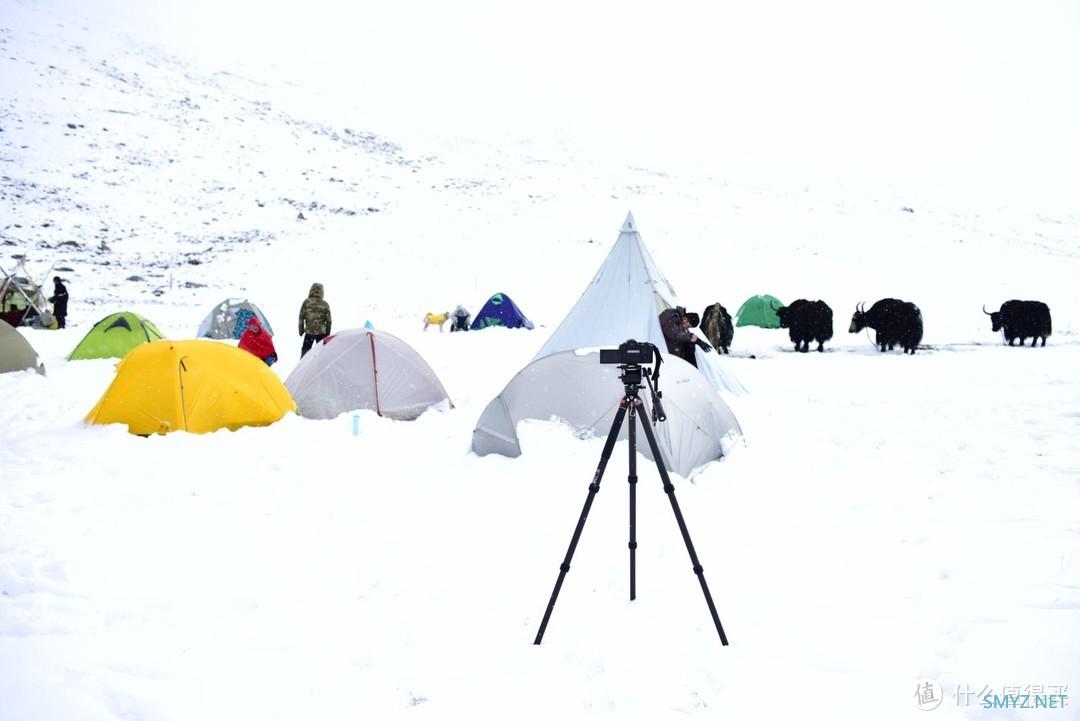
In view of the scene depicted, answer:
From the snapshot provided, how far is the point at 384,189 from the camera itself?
151ft

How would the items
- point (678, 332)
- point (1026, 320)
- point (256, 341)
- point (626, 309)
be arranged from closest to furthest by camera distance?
point (678, 332)
point (626, 309)
point (256, 341)
point (1026, 320)

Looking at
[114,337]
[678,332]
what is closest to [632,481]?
[678,332]

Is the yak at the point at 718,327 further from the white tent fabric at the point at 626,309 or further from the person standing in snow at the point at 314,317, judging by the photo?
the person standing in snow at the point at 314,317

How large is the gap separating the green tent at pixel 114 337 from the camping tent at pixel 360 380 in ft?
22.6

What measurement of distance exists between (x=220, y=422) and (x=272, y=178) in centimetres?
4192

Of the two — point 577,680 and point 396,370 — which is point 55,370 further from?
point 577,680

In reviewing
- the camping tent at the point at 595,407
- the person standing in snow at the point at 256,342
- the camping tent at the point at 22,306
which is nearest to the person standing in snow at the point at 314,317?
the person standing in snow at the point at 256,342

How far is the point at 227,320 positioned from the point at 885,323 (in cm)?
1805

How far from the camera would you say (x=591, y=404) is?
6.69 metres

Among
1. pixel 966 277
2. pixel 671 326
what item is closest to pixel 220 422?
pixel 671 326

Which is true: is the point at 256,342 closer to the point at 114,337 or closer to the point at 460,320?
the point at 114,337

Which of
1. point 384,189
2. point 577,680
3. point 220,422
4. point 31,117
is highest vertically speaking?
point 31,117

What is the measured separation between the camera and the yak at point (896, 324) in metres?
16.4

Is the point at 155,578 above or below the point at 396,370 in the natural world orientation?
below
